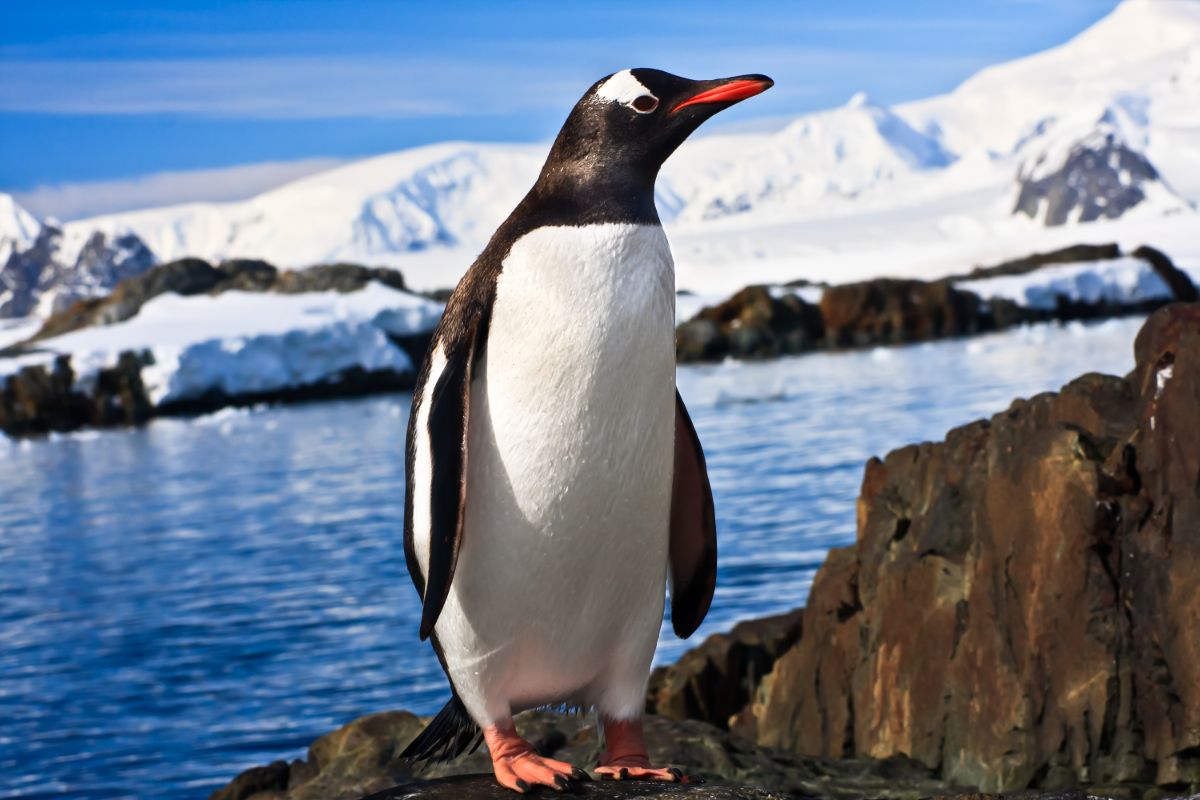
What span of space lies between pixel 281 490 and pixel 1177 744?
16.8 meters

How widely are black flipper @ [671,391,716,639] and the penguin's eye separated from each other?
674mm

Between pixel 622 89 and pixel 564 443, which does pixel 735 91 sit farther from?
pixel 564 443

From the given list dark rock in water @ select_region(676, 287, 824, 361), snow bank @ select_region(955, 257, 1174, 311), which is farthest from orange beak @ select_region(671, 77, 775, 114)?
snow bank @ select_region(955, 257, 1174, 311)

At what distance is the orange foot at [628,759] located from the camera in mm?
2914

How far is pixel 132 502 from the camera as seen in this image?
66.0 ft

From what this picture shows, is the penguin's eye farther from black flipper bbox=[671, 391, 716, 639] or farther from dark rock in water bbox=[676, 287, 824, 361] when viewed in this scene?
dark rock in water bbox=[676, 287, 824, 361]

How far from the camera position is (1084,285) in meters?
51.3

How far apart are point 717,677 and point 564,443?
11.7 feet

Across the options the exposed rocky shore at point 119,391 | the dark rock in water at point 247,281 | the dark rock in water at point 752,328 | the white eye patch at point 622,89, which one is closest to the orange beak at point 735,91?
the white eye patch at point 622,89

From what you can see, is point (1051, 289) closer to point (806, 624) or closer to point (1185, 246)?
point (806, 624)

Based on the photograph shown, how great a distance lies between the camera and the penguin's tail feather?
322 cm

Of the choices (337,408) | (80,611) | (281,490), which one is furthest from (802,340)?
(80,611)

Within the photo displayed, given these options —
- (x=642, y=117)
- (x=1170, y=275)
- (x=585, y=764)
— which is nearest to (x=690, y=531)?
(x=642, y=117)

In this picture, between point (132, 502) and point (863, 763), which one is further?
point (132, 502)
